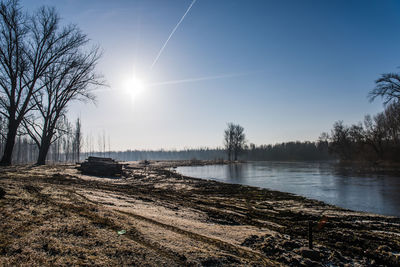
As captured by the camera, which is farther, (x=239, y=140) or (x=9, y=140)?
(x=239, y=140)

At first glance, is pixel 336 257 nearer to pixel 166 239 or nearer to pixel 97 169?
pixel 166 239

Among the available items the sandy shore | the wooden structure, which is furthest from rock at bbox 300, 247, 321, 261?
the wooden structure

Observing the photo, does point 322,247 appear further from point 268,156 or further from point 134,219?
point 268,156

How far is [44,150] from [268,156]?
104 m

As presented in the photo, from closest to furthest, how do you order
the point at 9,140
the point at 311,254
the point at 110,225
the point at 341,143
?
the point at 311,254
the point at 110,225
the point at 9,140
the point at 341,143

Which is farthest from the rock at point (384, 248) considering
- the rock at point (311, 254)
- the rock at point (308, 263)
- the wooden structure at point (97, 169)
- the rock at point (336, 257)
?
the wooden structure at point (97, 169)

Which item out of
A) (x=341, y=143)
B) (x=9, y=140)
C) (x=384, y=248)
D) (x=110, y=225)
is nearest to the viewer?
(x=110, y=225)

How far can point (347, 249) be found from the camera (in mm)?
4793

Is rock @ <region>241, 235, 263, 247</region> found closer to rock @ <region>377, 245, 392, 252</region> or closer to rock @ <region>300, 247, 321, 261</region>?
rock @ <region>300, 247, 321, 261</region>

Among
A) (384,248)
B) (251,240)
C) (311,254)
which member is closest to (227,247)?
(251,240)

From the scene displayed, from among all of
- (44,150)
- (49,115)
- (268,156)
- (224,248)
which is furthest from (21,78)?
(268,156)

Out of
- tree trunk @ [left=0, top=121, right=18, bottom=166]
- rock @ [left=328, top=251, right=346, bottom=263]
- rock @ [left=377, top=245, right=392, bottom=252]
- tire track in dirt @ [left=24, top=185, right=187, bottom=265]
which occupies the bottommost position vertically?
rock @ [left=377, top=245, right=392, bottom=252]

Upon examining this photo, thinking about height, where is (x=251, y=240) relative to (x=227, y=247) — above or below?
below

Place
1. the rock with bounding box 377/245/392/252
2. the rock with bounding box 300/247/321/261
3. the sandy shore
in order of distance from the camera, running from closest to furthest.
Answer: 1. the sandy shore
2. the rock with bounding box 300/247/321/261
3. the rock with bounding box 377/245/392/252
